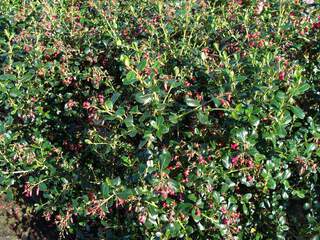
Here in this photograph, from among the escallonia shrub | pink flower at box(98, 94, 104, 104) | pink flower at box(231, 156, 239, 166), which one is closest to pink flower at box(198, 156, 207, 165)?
the escallonia shrub

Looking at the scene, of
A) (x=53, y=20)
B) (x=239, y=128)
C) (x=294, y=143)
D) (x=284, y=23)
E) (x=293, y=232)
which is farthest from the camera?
(x=53, y=20)

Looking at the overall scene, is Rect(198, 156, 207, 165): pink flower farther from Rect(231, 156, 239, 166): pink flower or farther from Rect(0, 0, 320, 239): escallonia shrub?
Rect(231, 156, 239, 166): pink flower

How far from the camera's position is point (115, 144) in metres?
2.51

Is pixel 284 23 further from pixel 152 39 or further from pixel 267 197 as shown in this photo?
pixel 267 197

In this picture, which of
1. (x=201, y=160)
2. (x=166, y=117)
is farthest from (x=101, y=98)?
(x=201, y=160)

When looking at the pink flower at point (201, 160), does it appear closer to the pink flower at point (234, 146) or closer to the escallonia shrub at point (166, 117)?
the escallonia shrub at point (166, 117)

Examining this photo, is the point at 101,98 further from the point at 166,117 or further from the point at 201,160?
the point at 201,160

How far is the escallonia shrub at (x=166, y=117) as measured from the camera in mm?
2266

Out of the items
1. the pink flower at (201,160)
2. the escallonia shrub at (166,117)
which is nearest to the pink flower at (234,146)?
the escallonia shrub at (166,117)

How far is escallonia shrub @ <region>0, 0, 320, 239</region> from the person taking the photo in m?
2.27

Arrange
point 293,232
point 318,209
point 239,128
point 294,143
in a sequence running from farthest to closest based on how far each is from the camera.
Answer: point 293,232, point 318,209, point 294,143, point 239,128

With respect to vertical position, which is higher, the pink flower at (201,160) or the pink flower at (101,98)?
the pink flower at (101,98)

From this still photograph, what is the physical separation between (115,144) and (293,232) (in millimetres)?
1011

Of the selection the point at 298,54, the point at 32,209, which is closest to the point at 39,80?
the point at 32,209
